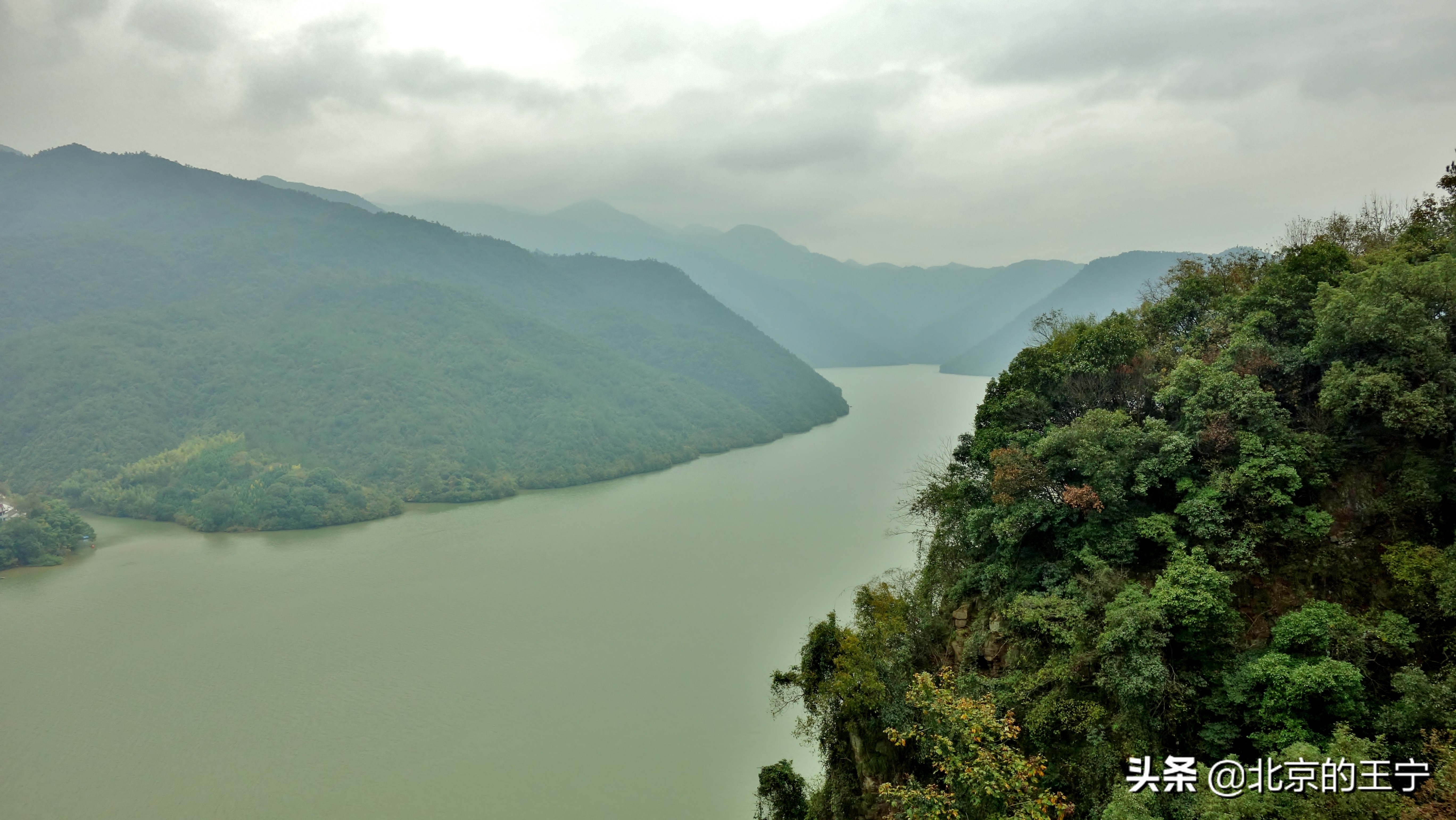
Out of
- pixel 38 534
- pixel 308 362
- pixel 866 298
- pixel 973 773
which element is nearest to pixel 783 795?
pixel 973 773

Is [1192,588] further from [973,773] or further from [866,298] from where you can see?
[866,298]

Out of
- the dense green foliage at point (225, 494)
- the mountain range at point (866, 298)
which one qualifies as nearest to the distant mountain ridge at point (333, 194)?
the mountain range at point (866, 298)

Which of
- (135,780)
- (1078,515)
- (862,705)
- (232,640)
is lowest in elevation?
(135,780)

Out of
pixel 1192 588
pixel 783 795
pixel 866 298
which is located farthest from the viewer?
pixel 866 298

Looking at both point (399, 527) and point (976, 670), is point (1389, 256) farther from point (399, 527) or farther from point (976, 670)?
point (399, 527)

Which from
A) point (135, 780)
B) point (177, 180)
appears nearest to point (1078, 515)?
point (135, 780)

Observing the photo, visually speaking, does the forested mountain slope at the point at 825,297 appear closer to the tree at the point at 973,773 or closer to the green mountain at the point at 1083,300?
the green mountain at the point at 1083,300

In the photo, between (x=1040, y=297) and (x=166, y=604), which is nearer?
(x=166, y=604)

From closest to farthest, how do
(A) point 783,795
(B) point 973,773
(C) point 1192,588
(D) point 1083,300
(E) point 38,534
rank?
(B) point 973,773, (C) point 1192,588, (A) point 783,795, (E) point 38,534, (D) point 1083,300
